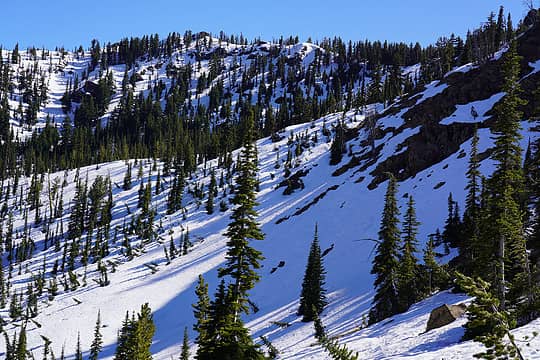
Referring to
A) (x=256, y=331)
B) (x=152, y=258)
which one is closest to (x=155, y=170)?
(x=152, y=258)

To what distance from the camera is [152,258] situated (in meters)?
88.2

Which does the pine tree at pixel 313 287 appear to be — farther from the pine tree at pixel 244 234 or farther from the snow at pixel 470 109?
the snow at pixel 470 109

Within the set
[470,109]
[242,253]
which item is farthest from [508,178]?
[470,109]

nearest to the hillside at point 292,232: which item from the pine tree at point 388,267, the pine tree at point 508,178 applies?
the pine tree at point 508,178

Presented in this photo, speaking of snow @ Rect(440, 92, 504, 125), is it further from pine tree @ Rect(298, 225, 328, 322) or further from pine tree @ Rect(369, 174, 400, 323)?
pine tree @ Rect(298, 225, 328, 322)

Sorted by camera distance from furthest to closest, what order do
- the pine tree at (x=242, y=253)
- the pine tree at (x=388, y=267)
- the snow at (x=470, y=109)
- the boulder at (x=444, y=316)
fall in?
the snow at (x=470, y=109), the pine tree at (x=388, y=267), the boulder at (x=444, y=316), the pine tree at (x=242, y=253)

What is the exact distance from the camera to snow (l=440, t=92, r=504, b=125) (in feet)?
243

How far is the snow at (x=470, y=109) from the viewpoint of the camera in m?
74.0

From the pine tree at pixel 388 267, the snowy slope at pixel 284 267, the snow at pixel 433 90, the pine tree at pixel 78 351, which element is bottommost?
the pine tree at pixel 78 351

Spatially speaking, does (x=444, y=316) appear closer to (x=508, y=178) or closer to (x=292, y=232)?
(x=508, y=178)

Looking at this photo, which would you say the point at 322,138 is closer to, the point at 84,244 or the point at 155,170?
the point at 155,170

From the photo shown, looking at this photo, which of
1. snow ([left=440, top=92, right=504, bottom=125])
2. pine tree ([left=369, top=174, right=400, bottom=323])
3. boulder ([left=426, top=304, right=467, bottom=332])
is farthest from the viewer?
snow ([left=440, top=92, right=504, bottom=125])

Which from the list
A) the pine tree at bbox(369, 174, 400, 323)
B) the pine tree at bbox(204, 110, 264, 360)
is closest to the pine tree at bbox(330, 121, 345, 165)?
the pine tree at bbox(369, 174, 400, 323)

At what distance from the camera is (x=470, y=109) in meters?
77.4
